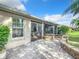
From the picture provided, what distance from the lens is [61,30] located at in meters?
32.2

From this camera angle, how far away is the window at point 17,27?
14.6 m

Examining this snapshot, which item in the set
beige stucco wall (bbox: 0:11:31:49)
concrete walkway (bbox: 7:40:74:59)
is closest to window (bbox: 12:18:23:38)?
beige stucco wall (bbox: 0:11:31:49)

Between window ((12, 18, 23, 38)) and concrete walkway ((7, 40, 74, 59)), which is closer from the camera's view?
concrete walkway ((7, 40, 74, 59))

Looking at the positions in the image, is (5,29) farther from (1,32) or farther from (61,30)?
(61,30)

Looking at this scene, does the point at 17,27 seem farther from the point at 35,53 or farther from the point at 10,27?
the point at 35,53

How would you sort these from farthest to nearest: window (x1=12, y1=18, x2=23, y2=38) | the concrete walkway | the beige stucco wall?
1. window (x1=12, y1=18, x2=23, y2=38)
2. the beige stucco wall
3. the concrete walkway

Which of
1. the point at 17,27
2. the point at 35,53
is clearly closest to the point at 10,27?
the point at 17,27

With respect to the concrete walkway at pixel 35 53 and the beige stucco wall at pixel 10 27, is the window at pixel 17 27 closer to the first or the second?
the beige stucco wall at pixel 10 27

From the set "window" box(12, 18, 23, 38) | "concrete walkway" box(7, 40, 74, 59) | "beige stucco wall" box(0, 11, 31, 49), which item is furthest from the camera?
"window" box(12, 18, 23, 38)

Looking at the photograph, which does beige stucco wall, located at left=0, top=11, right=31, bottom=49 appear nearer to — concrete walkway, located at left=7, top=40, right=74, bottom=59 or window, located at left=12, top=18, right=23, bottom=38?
window, located at left=12, top=18, right=23, bottom=38

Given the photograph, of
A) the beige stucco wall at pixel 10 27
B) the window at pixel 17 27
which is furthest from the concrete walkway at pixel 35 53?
the window at pixel 17 27

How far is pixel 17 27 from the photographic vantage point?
15.3 meters

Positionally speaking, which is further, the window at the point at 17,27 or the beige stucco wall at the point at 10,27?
the window at the point at 17,27

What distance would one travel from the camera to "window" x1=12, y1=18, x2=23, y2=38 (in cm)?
1461
